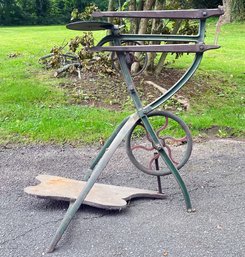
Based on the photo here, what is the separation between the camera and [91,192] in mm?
3195

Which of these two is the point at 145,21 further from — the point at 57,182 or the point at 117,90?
the point at 57,182

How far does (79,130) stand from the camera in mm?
4727

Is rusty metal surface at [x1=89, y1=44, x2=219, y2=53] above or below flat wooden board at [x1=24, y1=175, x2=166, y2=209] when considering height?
above

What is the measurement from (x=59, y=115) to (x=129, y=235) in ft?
8.82

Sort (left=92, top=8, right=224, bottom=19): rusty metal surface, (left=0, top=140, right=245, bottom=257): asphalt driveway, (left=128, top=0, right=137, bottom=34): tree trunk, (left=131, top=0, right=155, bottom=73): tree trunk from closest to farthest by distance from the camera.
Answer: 1. (left=0, top=140, right=245, bottom=257): asphalt driveway
2. (left=92, top=8, right=224, bottom=19): rusty metal surface
3. (left=131, top=0, right=155, bottom=73): tree trunk
4. (left=128, top=0, right=137, bottom=34): tree trunk

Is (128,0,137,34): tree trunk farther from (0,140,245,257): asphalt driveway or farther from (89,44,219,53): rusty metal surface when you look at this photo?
(89,44,219,53): rusty metal surface

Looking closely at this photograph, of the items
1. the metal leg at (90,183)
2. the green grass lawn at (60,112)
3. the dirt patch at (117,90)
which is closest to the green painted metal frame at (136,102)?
the metal leg at (90,183)

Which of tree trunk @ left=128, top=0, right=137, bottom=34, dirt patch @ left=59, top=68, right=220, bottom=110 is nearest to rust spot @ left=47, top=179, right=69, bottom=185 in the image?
dirt patch @ left=59, top=68, right=220, bottom=110

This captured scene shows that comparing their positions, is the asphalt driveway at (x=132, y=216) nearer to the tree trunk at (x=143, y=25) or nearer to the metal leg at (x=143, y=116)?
the metal leg at (x=143, y=116)

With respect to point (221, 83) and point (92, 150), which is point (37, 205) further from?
point (221, 83)

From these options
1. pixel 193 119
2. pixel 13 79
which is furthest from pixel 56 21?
pixel 193 119

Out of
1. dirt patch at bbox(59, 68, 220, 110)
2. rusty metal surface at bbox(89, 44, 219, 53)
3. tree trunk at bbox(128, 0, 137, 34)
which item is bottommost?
dirt patch at bbox(59, 68, 220, 110)

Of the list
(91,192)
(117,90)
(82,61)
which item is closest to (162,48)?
(91,192)

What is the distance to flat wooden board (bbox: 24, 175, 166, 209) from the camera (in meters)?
3.04
